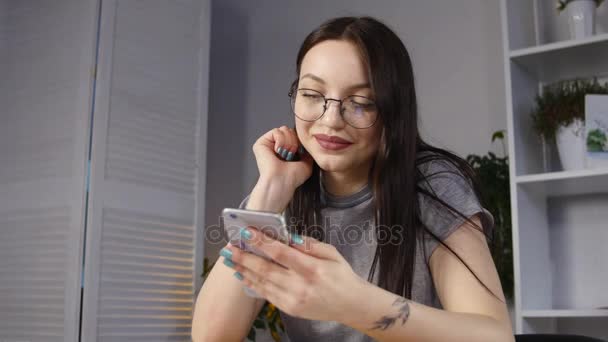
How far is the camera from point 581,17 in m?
2.28

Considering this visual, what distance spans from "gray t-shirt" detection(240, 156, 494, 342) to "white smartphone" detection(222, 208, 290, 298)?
1.31ft

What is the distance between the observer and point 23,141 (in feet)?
8.71

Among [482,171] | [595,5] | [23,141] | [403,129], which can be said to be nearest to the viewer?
[403,129]

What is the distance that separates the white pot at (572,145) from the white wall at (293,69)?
1.59ft

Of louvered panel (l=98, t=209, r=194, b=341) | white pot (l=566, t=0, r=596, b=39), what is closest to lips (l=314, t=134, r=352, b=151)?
white pot (l=566, t=0, r=596, b=39)

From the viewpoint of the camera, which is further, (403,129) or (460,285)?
(403,129)

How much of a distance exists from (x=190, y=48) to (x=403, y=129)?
2012 mm

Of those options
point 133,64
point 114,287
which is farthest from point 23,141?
point 114,287

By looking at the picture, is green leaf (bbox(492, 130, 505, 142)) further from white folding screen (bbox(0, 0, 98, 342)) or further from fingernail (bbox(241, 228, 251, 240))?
fingernail (bbox(241, 228, 251, 240))

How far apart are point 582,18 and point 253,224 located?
1.89m

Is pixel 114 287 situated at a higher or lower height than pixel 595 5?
lower

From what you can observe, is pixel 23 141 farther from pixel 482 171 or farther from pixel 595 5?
pixel 595 5

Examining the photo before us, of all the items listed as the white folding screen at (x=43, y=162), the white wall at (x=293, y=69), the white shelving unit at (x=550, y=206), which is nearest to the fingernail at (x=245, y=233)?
the white shelving unit at (x=550, y=206)

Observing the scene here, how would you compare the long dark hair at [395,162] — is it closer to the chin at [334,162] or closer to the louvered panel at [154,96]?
the chin at [334,162]
